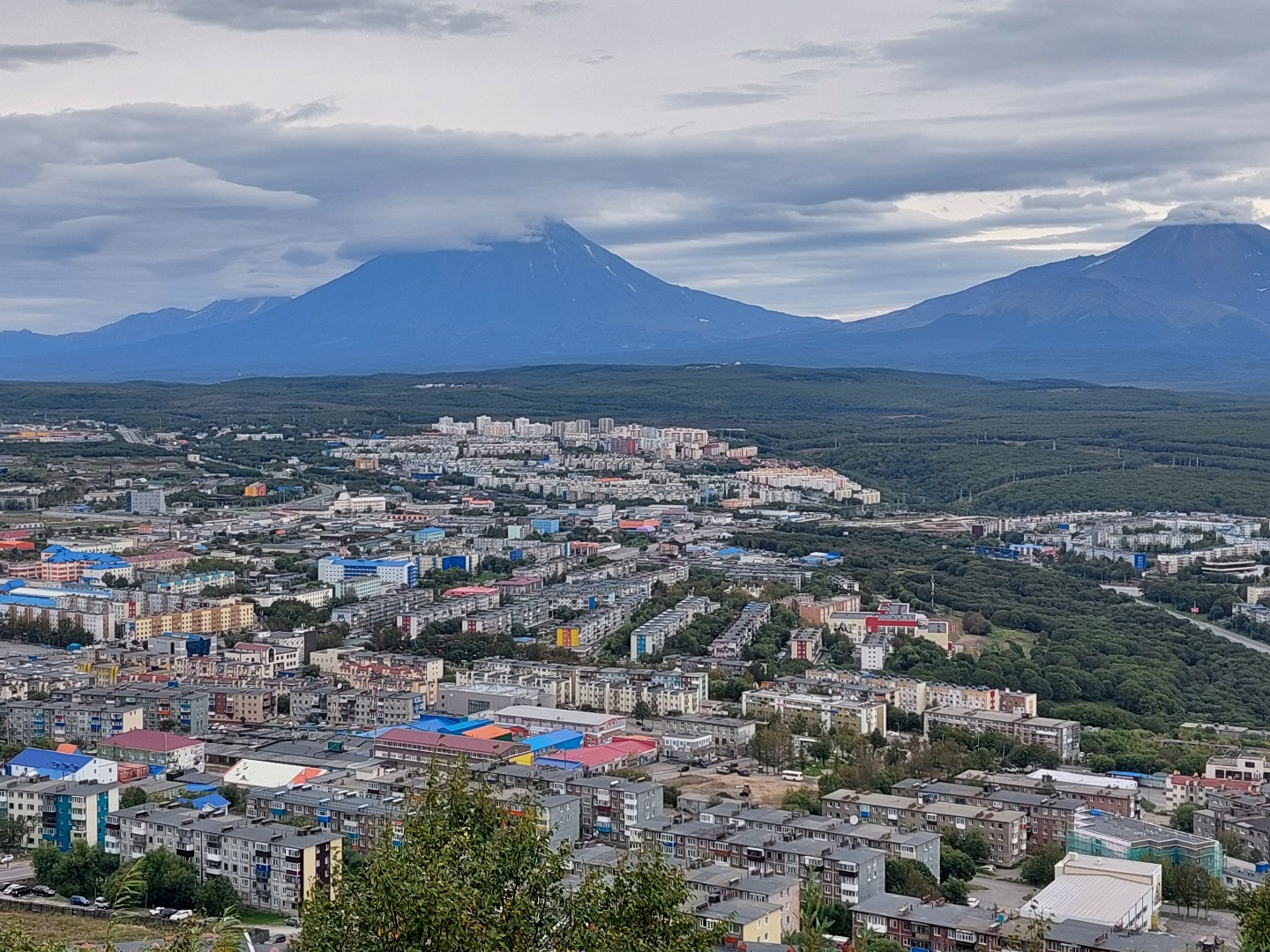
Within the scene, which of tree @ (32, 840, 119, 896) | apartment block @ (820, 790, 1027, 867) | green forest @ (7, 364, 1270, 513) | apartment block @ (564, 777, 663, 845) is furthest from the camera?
green forest @ (7, 364, 1270, 513)

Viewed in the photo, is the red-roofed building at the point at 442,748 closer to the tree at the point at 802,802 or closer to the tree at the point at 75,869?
the tree at the point at 802,802

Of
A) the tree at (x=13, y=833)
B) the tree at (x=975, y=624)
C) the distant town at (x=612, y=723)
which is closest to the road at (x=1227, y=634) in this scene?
the distant town at (x=612, y=723)

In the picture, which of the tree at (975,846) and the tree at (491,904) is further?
the tree at (975,846)

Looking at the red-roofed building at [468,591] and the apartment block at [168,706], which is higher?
the red-roofed building at [468,591]

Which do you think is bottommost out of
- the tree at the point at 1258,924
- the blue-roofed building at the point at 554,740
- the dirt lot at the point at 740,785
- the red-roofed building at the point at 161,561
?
the dirt lot at the point at 740,785

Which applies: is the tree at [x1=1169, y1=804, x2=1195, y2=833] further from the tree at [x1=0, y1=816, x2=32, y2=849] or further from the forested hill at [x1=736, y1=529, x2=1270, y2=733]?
the tree at [x1=0, y1=816, x2=32, y2=849]

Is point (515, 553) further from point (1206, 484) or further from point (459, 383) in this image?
point (459, 383)

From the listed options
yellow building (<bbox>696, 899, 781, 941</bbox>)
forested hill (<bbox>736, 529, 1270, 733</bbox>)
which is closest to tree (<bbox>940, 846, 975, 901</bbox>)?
yellow building (<bbox>696, 899, 781, 941</bbox>)
